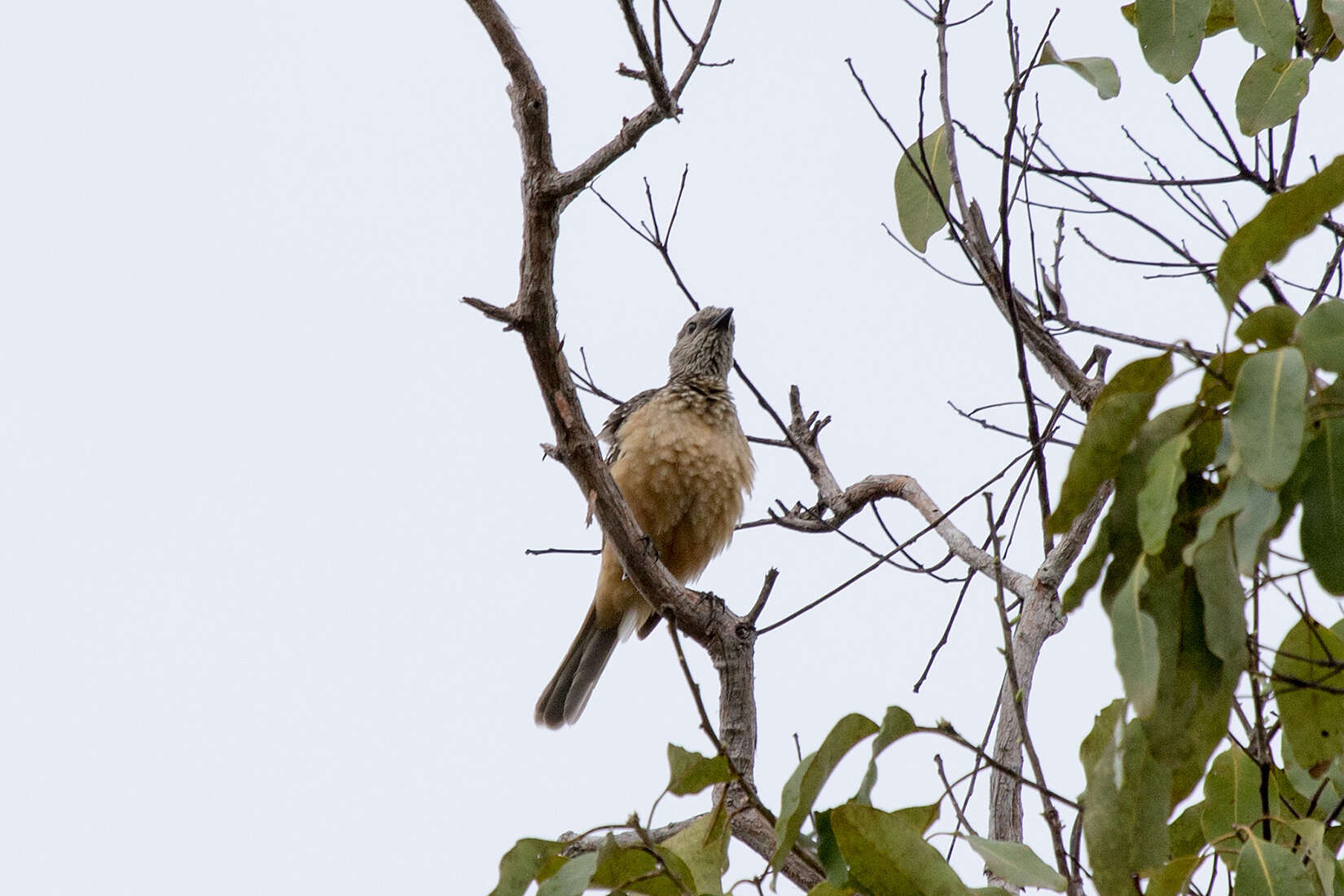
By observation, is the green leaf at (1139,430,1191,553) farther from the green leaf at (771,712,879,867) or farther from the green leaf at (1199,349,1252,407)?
the green leaf at (771,712,879,867)

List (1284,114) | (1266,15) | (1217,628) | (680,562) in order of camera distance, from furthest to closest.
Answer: (680,562) → (1284,114) → (1266,15) → (1217,628)

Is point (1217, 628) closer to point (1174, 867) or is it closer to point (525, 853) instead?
point (1174, 867)

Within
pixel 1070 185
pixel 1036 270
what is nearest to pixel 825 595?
pixel 1036 270

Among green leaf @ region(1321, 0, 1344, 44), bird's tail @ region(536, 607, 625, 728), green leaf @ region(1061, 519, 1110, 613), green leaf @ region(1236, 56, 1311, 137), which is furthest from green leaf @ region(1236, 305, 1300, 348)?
Result: bird's tail @ region(536, 607, 625, 728)

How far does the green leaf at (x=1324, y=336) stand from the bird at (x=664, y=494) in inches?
145

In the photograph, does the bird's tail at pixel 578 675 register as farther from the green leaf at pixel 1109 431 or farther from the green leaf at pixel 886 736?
the green leaf at pixel 1109 431

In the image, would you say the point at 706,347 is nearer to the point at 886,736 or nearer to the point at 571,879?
the point at 886,736

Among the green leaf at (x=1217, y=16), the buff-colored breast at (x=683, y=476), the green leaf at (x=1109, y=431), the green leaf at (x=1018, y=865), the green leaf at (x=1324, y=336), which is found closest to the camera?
the green leaf at (x=1324, y=336)

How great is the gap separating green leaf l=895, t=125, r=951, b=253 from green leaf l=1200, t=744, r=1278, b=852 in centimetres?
142

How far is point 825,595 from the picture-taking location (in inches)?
143

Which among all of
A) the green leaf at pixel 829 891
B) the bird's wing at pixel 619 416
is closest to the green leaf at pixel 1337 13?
the green leaf at pixel 829 891

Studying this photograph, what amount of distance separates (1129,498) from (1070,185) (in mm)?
2564

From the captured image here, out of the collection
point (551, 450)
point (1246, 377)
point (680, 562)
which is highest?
point (680, 562)

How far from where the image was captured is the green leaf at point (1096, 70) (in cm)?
280
